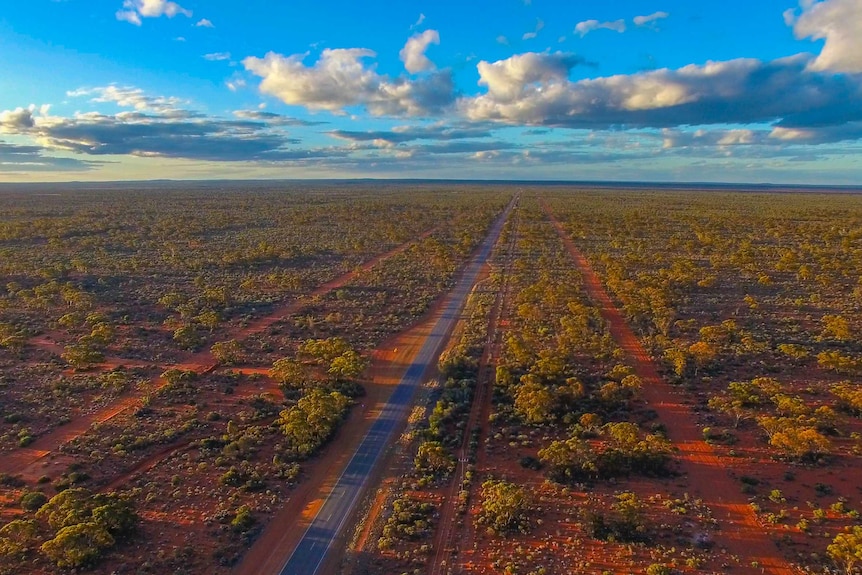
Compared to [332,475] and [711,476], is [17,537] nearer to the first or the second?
[332,475]

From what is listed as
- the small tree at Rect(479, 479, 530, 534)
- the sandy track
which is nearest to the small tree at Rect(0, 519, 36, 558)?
the sandy track

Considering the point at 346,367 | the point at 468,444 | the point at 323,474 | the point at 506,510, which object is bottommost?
the point at 323,474

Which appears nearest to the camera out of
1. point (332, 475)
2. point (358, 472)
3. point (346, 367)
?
point (332, 475)

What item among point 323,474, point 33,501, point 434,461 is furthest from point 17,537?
point 434,461

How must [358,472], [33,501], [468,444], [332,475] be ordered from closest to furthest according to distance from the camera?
1. [33,501]
2. [332,475]
3. [358,472]
4. [468,444]

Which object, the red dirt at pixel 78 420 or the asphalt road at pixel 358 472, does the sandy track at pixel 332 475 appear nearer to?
the asphalt road at pixel 358 472

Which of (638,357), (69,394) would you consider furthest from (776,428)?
(69,394)
